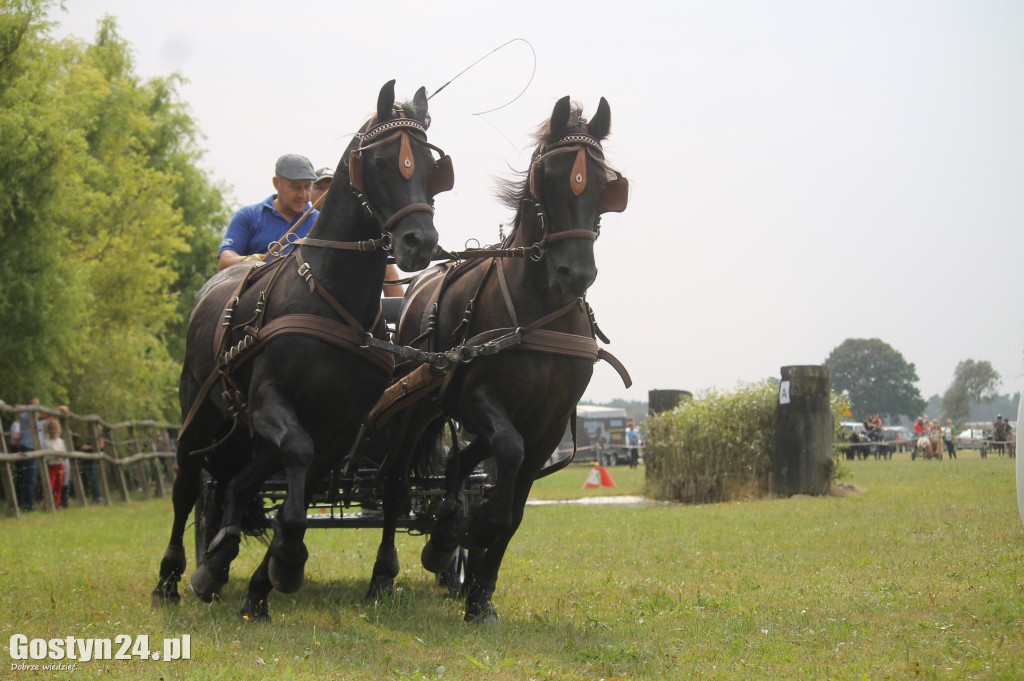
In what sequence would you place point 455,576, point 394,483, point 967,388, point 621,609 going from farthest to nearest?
point 967,388 → point 455,576 → point 394,483 → point 621,609

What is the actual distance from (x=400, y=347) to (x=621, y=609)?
2.15 meters

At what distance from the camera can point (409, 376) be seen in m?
6.03

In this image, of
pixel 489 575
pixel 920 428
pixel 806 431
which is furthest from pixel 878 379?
pixel 489 575

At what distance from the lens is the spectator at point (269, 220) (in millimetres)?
7289

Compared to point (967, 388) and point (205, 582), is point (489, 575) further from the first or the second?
point (967, 388)

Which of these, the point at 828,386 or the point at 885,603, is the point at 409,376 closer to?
the point at 885,603

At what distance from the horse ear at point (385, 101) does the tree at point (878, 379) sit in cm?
10748

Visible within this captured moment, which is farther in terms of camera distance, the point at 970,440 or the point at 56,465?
the point at 970,440

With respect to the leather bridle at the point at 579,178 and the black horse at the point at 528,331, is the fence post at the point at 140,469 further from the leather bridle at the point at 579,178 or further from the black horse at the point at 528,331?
the leather bridle at the point at 579,178

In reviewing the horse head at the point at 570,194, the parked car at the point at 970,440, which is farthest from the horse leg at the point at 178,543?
the parked car at the point at 970,440

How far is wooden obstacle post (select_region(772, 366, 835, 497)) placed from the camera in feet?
51.1

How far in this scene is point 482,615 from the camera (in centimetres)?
579

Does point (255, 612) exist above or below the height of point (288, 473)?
below

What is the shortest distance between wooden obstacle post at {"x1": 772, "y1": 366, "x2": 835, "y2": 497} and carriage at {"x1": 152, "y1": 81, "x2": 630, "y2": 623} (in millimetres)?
9963
